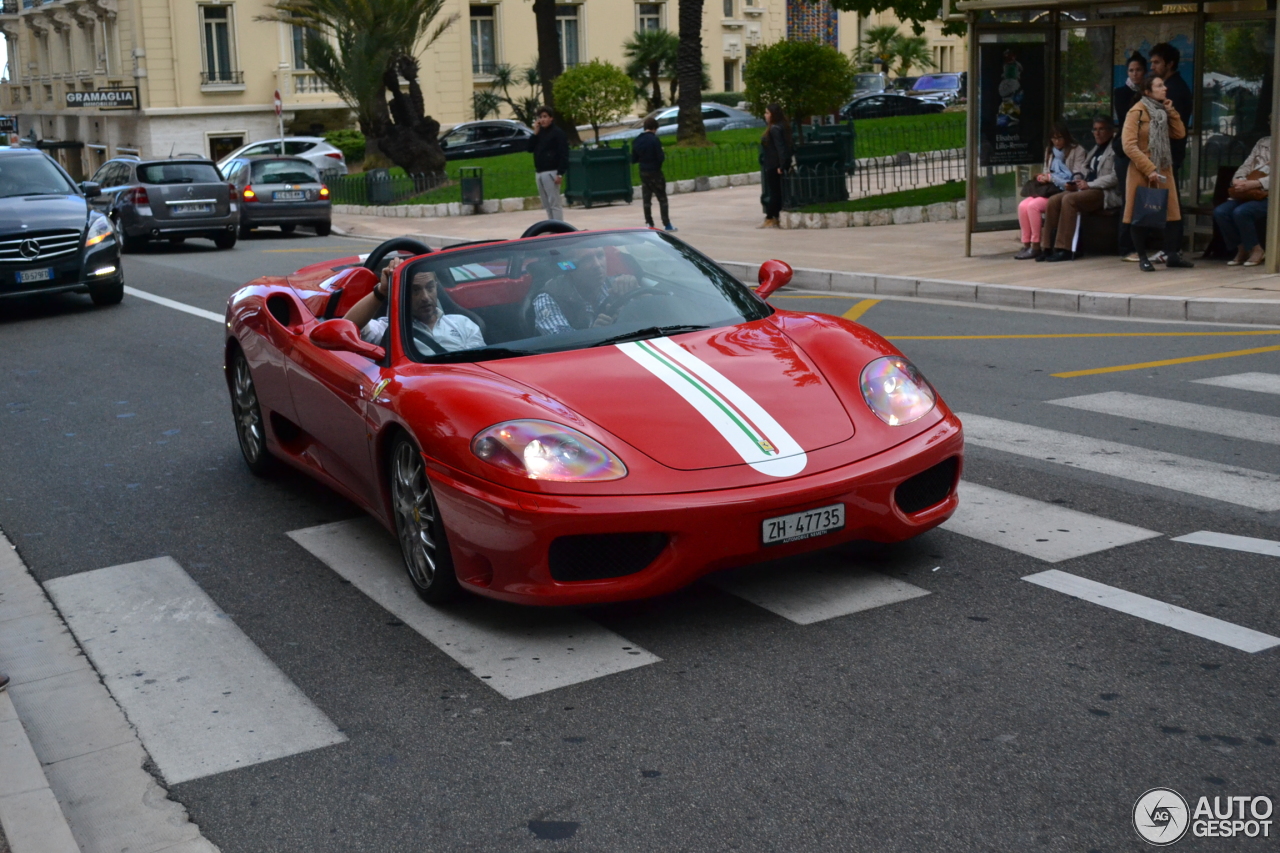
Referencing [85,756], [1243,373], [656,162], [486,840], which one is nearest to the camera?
[486,840]

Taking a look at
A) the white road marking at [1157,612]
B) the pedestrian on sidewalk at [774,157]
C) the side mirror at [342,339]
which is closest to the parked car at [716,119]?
the pedestrian on sidewalk at [774,157]

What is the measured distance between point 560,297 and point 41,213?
37.3ft

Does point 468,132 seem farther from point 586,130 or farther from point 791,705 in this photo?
point 791,705

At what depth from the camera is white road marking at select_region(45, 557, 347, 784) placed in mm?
4340

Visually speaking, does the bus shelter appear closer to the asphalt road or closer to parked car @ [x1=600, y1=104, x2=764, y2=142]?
the asphalt road

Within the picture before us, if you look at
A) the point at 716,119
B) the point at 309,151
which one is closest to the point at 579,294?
the point at 309,151

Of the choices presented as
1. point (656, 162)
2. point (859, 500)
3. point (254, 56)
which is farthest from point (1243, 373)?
point (254, 56)

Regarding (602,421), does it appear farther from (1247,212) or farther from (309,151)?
(309,151)

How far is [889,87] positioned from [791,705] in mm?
58354

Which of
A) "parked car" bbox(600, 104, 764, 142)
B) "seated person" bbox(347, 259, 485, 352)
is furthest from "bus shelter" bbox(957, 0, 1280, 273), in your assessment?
"parked car" bbox(600, 104, 764, 142)

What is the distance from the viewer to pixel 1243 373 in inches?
367

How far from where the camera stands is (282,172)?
87.4 feet

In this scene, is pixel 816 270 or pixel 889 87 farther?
pixel 889 87

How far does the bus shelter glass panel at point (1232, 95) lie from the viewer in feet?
48.7
